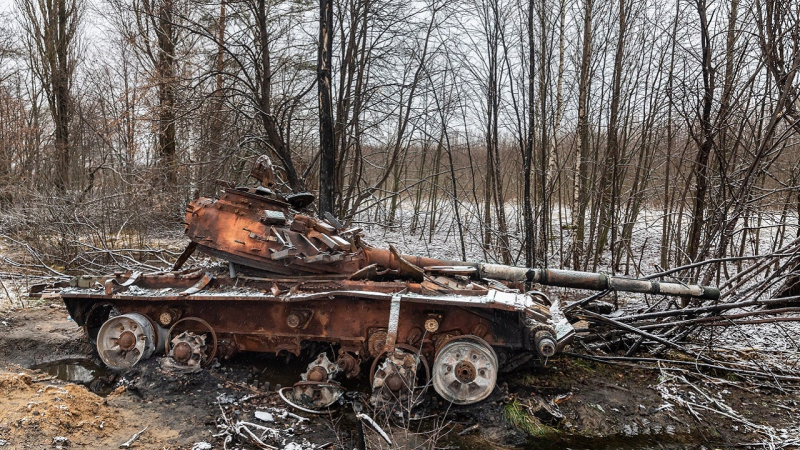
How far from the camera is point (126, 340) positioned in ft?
21.7

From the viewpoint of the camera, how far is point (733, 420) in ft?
19.7

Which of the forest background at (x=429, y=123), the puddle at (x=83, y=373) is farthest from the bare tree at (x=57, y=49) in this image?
the puddle at (x=83, y=373)

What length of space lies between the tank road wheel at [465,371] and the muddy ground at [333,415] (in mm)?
193

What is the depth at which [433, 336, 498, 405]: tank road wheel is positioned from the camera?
19.3 feet

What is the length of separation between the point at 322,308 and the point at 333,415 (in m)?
1.28

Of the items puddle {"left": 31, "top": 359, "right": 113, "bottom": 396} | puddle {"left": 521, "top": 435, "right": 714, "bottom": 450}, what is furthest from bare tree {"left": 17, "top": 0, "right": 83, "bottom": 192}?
puddle {"left": 521, "top": 435, "right": 714, "bottom": 450}

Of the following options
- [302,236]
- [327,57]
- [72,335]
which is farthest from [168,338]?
[327,57]

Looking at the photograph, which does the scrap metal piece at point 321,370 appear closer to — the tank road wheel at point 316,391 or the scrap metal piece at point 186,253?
the tank road wheel at point 316,391

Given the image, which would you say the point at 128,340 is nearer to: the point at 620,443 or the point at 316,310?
the point at 316,310

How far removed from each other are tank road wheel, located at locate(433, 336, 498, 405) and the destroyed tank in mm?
13

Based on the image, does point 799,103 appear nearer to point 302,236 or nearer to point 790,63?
point 790,63

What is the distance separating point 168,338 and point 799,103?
434 inches

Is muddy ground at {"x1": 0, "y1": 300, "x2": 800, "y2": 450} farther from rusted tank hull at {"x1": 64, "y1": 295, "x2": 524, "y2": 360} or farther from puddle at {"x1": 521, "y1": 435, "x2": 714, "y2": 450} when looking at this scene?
rusted tank hull at {"x1": 64, "y1": 295, "x2": 524, "y2": 360}

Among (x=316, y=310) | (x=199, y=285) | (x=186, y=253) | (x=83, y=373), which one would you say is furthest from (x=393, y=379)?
(x=83, y=373)
